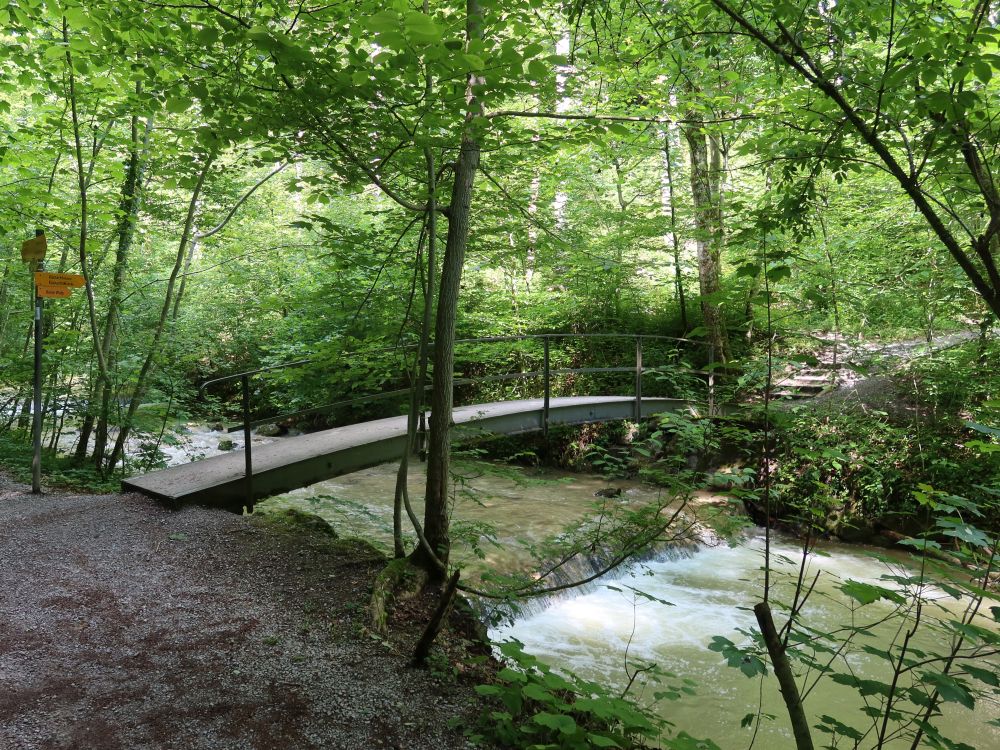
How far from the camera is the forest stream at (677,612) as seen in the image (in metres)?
4.07

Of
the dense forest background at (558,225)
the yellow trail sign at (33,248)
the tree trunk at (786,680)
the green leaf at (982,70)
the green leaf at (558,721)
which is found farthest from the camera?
the yellow trail sign at (33,248)

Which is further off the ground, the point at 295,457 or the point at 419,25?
the point at 419,25

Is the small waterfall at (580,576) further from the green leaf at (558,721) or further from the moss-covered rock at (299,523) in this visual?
the green leaf at (558,721)

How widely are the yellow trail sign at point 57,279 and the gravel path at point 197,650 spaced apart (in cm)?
239

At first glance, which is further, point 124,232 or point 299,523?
point 124,232

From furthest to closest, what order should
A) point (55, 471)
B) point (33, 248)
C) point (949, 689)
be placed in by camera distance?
1. point (55, 471)
2. point (33, 248)
3. point (949, 689)

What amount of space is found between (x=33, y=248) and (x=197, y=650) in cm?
494

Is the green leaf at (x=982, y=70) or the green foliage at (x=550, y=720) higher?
the green leaf at (x=982, y=70)

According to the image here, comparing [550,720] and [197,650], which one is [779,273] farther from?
[197,650]

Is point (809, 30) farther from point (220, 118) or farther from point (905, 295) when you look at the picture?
point (905, 295)

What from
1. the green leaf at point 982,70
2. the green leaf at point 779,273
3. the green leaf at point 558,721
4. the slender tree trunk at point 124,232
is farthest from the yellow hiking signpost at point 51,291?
the green leaf at point 982,70

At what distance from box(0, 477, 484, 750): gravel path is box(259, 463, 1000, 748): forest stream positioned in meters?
0.92

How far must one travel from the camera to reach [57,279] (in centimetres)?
575

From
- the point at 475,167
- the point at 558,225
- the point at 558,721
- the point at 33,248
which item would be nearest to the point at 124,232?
the point at 33,248
